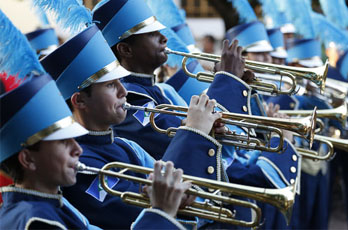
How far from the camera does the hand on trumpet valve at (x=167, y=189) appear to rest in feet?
7.77

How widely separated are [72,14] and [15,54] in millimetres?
967

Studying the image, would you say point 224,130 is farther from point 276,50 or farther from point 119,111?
point 276,50

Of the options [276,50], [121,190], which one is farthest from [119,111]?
[276,50]

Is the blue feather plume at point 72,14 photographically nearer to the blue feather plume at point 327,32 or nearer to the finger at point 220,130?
the finger at point 220,130

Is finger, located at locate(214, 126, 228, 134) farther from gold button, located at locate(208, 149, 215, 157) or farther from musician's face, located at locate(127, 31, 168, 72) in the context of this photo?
musician's face, located at locate(127, 31, 168, 72)

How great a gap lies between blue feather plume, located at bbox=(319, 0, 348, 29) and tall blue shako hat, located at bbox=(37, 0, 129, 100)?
5.37 meters

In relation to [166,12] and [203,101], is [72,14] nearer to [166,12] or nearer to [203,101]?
[203,101]

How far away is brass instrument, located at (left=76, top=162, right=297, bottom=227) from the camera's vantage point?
8.39 feet

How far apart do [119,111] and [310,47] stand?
5082mm

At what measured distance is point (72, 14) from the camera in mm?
3453

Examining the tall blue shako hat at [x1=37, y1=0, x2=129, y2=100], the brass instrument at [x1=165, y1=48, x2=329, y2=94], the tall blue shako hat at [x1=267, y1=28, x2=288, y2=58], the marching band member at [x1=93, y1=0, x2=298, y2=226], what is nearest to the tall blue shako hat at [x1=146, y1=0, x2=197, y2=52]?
the brass instrument at [x1=165, y1=48, x2=329, y2=94]

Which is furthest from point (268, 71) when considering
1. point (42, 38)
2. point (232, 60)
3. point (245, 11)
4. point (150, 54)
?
point (42, 38)

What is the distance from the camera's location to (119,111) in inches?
116

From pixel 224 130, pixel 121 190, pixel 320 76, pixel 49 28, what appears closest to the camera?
pixel 121 190
